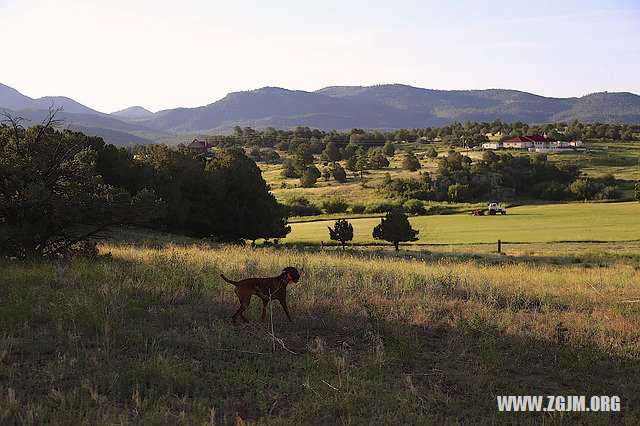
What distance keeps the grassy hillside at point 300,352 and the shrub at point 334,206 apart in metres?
67.8

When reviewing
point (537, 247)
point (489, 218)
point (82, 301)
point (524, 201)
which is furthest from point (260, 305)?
point (524, 201)

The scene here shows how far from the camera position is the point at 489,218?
62.0 m

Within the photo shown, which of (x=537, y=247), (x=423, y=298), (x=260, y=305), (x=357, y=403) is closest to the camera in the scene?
(x=357, y=403)

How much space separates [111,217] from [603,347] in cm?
1090

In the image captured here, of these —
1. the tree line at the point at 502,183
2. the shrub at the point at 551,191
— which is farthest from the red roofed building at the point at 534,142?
the shrub at the point at 551,191

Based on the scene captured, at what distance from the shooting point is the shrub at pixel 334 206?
77125 mm

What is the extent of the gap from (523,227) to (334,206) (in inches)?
1280

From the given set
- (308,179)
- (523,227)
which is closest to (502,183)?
(308,179)

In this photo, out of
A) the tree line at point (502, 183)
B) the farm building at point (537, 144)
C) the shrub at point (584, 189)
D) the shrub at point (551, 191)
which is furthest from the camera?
the farm building at point (537, 144)

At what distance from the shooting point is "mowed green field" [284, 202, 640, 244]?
45812 millimetres

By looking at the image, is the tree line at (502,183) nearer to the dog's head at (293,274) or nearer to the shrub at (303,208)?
the shrub at (303,208)

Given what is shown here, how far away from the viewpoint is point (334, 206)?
77.9 m

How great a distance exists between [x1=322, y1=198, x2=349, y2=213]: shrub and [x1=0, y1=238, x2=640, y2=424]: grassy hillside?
67764mm

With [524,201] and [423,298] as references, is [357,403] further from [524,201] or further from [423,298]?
[524,201]
